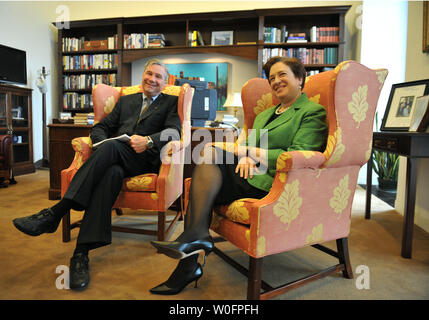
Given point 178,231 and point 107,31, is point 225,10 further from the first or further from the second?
point 178,231

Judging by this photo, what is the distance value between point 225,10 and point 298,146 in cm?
415

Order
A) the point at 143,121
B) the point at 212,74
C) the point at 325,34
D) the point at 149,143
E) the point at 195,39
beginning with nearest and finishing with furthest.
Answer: the point at 149,143, the point at 143,121, the point at 325,34, the point at 195,39, the point at 212,74

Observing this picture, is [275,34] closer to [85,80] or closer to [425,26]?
[425,26]

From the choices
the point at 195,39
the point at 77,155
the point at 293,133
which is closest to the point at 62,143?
the point at 77,155

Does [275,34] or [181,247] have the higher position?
[275,34]

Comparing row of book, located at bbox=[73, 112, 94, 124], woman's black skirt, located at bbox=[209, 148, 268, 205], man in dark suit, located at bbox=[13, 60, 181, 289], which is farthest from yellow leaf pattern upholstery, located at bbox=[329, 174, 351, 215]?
row of book, located at bbox=[73, 112, 94, 124]

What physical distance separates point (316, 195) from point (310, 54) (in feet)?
11.6

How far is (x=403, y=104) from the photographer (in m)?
2.30

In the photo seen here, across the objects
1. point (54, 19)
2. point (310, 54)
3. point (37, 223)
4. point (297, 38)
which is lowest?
point (37, 223)

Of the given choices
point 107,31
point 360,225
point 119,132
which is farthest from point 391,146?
point 107,31

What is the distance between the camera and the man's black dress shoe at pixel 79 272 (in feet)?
4.52

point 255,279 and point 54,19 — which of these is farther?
point 54,19

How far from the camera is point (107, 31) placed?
521 centimetres

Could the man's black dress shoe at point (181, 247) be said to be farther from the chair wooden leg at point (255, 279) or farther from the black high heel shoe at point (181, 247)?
the chair wooden leg at point (255, 279)
